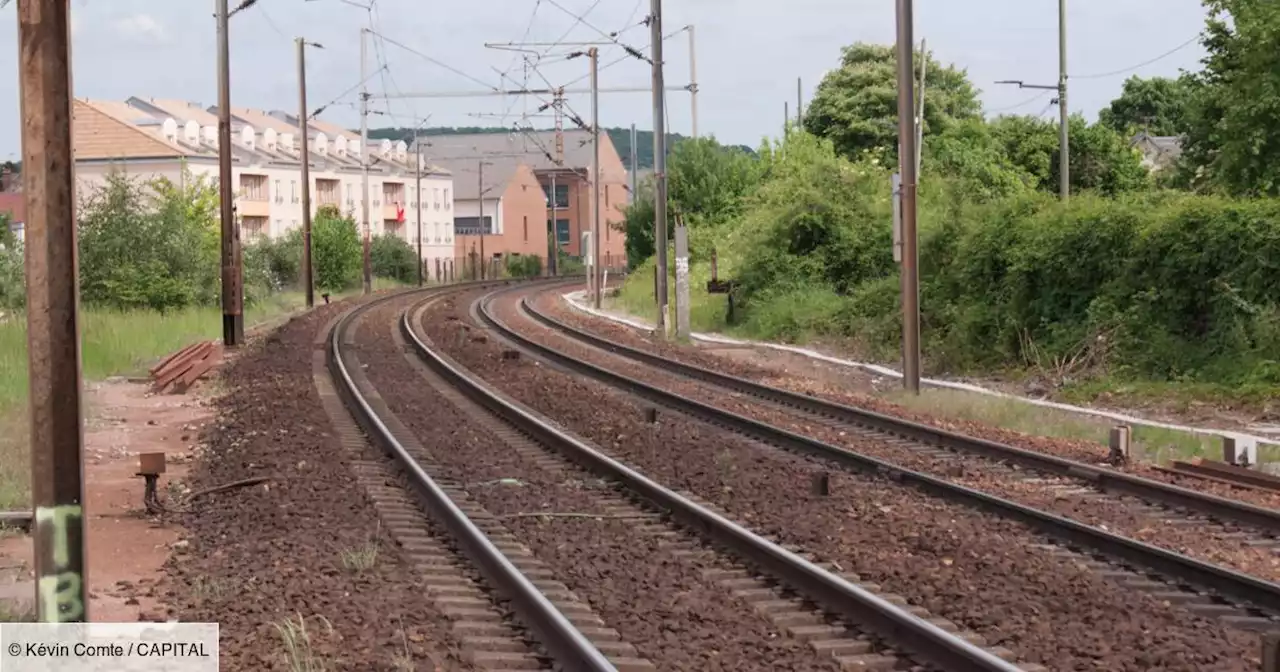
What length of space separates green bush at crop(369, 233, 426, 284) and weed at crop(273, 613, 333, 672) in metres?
75.9

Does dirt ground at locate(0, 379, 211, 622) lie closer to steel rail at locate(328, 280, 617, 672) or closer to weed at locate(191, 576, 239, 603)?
weed at locate(191, 576, 239, 603)

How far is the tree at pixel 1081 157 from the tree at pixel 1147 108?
4993cm

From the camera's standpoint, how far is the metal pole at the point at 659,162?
1368 inches

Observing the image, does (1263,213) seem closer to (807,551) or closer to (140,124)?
(807,551)

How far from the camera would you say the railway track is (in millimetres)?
7344

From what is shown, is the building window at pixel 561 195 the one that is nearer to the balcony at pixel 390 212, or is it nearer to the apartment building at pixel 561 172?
the apartment building at pixel 561 172

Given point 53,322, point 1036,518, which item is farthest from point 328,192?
point 53,322

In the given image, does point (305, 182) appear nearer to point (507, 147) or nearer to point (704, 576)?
point (704, 576)

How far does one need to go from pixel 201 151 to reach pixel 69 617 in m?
80.4

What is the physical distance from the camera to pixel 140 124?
285ft

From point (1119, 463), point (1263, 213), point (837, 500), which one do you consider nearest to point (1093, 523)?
point (837, 500)

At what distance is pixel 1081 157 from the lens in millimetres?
48844

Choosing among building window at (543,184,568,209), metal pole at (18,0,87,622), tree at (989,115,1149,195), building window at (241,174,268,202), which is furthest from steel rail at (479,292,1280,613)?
building window at (543,184,568,209)

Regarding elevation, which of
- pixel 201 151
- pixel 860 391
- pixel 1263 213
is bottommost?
pixel 860 391
